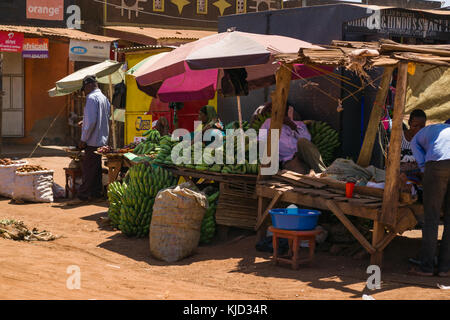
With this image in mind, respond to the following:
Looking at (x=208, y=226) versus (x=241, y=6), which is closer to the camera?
(x=208, y=226)

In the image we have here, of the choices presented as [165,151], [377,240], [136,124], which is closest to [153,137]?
[165,151]

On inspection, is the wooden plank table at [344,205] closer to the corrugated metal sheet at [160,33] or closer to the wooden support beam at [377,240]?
the wooden support beam at [377,240]

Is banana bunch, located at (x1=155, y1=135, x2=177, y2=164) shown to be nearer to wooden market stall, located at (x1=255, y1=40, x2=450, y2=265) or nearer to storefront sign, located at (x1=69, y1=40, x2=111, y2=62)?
wooden market stall, located at (x1=255, y1=40, x2=450, y2=265)

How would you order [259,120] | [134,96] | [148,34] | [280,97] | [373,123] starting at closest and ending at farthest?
[280,97], [373,123], [259,120], [134,96], [148,34]

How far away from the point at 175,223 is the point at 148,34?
43.6 ft

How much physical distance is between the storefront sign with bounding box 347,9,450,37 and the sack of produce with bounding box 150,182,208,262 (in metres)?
3.84

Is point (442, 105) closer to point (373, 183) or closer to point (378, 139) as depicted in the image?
point (378, 139)

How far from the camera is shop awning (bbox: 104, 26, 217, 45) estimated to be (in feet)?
66.3

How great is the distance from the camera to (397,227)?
682 cm

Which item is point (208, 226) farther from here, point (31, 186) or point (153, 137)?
point (31, 186)

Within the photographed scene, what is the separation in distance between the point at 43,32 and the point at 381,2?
15250mm

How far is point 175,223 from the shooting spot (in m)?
8.13
